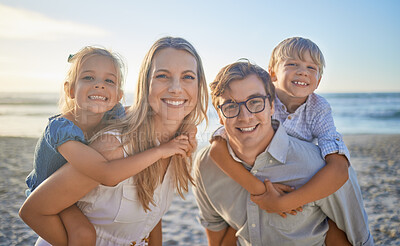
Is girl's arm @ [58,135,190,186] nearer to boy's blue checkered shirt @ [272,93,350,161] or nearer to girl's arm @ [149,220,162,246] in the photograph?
girl's arm @ [149,220,162,246]

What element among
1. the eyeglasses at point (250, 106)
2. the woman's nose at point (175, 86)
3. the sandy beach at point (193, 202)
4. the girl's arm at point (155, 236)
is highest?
the woman's nose at point (175, 86)

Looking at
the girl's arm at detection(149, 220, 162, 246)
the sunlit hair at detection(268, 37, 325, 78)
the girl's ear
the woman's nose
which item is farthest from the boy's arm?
the girl's ear

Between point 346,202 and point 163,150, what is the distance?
1641 millimetres

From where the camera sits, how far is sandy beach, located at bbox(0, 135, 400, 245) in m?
4.86

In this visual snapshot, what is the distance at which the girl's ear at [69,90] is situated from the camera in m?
3.26

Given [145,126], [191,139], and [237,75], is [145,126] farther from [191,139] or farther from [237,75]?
[237,75]

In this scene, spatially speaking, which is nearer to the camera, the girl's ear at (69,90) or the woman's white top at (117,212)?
the woman's white top at (117,212)

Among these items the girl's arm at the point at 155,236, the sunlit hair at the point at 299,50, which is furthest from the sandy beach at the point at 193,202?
the sunlit hair at the point at 299,50

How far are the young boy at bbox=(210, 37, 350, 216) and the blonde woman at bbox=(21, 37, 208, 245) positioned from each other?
0.53 m

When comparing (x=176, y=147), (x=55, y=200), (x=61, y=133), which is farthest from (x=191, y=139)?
(x=55, y=200)

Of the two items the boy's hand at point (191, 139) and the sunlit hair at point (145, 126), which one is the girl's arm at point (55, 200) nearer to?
the sunlit hair at point (145, 126)

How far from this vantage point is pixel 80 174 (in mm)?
2451

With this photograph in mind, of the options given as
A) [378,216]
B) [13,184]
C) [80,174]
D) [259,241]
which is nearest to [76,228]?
[80,174]

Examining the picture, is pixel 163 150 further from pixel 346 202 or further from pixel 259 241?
pixel 346 202
